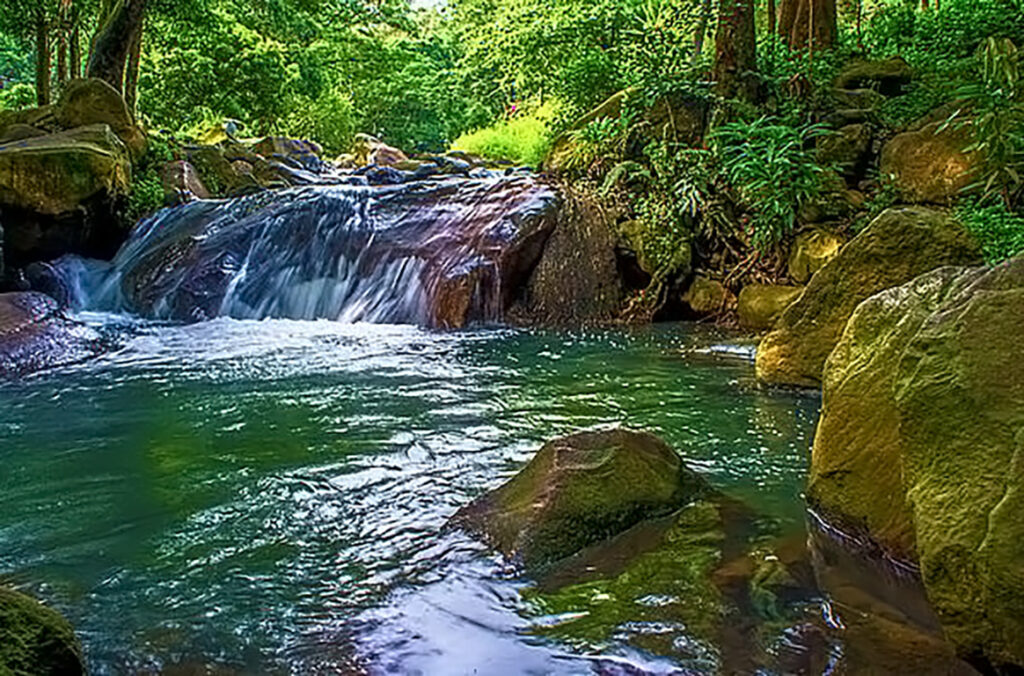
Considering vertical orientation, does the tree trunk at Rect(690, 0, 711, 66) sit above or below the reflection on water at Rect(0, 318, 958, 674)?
above

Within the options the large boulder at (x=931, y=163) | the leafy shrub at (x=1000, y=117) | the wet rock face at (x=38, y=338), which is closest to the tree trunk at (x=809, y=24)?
the large boulder at (x=931, y=163)

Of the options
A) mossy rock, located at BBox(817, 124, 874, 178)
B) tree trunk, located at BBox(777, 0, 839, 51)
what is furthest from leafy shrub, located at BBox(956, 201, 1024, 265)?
tree trunk, located at BBox(777, 0, 839, 51)

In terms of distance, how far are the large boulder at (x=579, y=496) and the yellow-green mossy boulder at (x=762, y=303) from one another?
15.6 ft

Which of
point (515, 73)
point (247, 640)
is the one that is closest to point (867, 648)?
point (247, 640)

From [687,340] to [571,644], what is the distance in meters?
5.72

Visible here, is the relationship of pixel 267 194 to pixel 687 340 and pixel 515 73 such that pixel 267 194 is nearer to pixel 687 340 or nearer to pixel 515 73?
pixel 515 73

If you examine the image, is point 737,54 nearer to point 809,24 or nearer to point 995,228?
point 809,24

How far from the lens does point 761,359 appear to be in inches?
230

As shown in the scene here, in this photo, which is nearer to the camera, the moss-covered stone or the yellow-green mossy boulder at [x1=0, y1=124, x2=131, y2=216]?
the moss-covered stone

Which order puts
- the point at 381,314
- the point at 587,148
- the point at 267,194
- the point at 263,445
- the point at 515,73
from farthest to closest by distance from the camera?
the point at 515,73 < the point at 267,194 < the point at 587,148 < the point at 381,314 < the point at 263,445

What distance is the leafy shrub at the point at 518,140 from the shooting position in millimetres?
14234

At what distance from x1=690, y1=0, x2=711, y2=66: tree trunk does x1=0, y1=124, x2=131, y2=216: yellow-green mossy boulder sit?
7323 mm

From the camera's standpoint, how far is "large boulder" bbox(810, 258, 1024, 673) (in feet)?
6.52

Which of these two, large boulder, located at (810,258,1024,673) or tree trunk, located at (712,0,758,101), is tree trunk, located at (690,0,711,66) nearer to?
tree trunk, located at (712,0,758,101)
